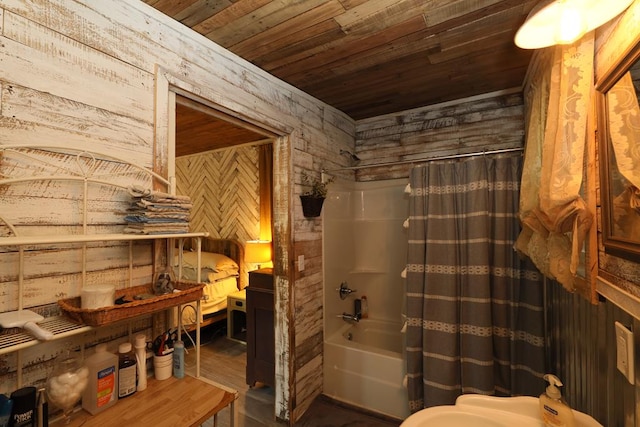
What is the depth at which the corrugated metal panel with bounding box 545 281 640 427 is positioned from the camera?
2.80 ft

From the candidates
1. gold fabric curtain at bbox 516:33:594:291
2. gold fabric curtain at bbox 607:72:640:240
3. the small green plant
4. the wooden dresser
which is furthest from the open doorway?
gold fabric curtain at bbox 607:72:640:240

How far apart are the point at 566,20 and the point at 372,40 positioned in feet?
2.91

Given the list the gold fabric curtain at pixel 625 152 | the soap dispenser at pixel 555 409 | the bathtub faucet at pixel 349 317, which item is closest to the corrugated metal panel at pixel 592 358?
the soap dispenser at pixel 555 409

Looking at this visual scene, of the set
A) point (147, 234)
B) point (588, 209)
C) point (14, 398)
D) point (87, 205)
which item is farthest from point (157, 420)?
point (588, 209)

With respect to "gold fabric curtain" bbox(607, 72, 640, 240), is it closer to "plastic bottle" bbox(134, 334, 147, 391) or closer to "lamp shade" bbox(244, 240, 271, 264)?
"plastic bottle" bbox(134, 334, 147, 391)

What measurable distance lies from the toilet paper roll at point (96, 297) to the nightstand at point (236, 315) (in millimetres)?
2432

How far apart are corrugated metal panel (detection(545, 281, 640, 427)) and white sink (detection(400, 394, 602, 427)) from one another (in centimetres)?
21

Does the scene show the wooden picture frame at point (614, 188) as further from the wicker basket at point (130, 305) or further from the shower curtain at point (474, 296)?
the wicker basket at point (130, 305)

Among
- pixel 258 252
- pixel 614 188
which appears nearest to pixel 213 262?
pixel 258 252

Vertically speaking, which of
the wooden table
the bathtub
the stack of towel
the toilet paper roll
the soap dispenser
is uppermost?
the stack of towel

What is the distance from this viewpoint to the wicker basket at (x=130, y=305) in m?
0.92

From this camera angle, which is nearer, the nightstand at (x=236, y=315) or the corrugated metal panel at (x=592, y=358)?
the corrugated metal panel at (x=592, y=358)

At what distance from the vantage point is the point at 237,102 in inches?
65.3

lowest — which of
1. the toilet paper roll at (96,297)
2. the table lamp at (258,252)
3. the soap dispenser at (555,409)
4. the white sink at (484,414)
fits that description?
the white sink at (484,414)
